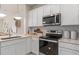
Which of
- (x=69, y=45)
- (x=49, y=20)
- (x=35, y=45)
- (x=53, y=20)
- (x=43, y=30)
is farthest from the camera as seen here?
(x=43, y=30)

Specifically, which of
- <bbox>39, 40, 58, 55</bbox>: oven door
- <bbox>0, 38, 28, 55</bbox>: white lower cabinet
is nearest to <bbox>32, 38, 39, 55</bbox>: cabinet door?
<bbox>39, 40, 58, 55</bbox>: oven door

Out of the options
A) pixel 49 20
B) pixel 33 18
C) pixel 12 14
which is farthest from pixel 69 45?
pixel 12 14

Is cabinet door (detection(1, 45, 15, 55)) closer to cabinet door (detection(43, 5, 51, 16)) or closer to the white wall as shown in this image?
the white wall

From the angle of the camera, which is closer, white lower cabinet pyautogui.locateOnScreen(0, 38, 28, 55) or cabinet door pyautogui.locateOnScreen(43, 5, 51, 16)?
white lower cabinet pyautogui.locateOnScreen(0, 38, 28, 55)

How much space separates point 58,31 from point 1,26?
1.92m

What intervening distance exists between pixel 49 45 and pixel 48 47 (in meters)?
0.08

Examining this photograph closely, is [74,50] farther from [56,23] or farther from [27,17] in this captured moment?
[27,17]

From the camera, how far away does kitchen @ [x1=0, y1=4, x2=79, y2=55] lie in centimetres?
213

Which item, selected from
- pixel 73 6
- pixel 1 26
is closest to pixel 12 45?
pixel 1 26

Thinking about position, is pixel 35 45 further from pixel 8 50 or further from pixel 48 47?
pixel 8 50

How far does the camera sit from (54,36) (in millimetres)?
2805

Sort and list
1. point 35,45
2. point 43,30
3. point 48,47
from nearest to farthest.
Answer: point 48,47, point 35,45, point 43,30

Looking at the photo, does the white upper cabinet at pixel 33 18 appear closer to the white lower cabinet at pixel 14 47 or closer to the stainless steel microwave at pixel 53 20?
the stainless steel microwave at pixel 53 20

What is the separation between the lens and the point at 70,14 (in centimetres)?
223
